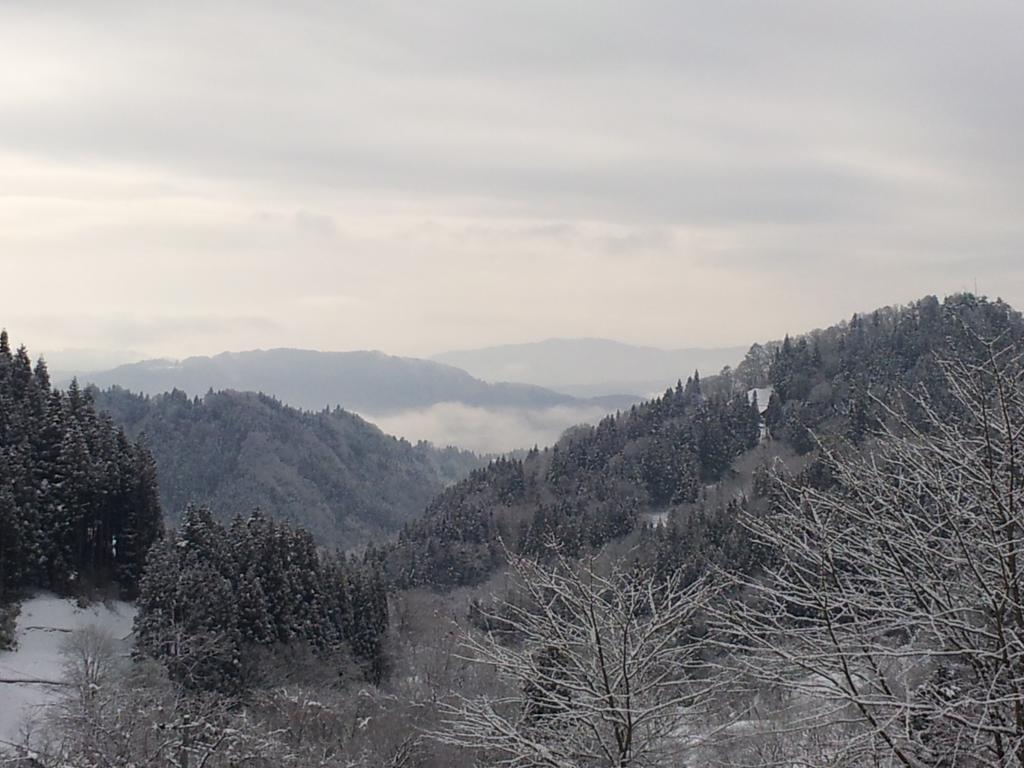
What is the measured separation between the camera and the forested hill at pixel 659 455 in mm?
100562

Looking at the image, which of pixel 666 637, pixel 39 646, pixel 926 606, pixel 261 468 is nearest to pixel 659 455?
pixel 261 468

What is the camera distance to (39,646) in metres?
30.5

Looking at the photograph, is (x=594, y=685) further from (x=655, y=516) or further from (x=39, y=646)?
(x=655, y=516)

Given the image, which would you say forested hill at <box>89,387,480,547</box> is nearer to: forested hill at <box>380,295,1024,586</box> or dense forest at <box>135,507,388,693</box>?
forested hill at <box>380,295,1024,586</box>

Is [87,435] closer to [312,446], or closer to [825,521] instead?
[825,521]

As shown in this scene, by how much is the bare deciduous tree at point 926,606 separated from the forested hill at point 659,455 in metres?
84.0

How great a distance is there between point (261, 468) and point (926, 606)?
17568 cm

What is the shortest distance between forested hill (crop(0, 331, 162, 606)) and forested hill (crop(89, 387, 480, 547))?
11736cm

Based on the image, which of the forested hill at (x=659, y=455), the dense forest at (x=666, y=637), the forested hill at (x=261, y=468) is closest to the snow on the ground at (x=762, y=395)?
the forested hill at (x=659, y=455)

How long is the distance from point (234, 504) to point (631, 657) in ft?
535

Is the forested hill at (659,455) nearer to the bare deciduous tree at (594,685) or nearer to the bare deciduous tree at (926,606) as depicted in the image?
the bare deciduous tree at (594,685)

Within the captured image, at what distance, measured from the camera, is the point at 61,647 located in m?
29.2

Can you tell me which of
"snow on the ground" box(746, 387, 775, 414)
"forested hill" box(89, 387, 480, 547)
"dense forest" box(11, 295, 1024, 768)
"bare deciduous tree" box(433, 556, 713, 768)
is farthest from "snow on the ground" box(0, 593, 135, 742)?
"forested hill" box(89, 387, 480, 547)

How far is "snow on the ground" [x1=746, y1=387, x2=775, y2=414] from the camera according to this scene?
132 meters
